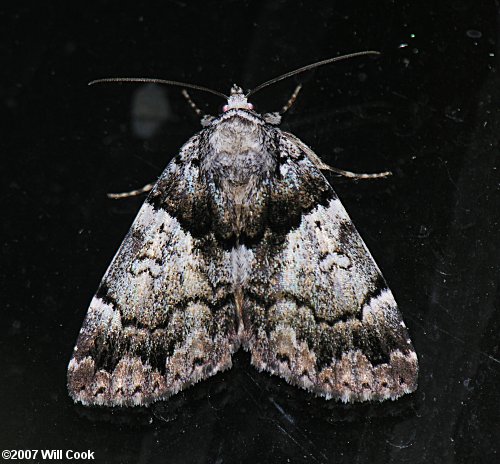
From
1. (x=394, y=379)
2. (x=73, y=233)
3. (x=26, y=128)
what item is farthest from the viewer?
(x=26, y=128)

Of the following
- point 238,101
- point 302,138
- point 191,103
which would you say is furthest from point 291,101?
point 191,103

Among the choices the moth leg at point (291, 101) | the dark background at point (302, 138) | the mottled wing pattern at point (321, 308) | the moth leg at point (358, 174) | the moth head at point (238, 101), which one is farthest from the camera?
the moth leg at point (291, 101)

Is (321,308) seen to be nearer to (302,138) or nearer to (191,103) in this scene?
(302,138)

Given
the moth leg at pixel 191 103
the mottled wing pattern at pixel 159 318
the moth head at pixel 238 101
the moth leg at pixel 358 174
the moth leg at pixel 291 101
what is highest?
the moth head at pixel 238 101

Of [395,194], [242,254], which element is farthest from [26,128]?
[395,194]

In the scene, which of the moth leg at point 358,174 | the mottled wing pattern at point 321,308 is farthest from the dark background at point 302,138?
the mottled wing pattern at point 321,308

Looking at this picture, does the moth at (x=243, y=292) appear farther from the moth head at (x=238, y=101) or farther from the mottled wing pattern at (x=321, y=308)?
the moth head at (x=238, y=101)

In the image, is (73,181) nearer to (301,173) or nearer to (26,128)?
(26,128)

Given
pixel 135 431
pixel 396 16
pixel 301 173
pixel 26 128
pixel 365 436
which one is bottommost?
pixel 135 431
